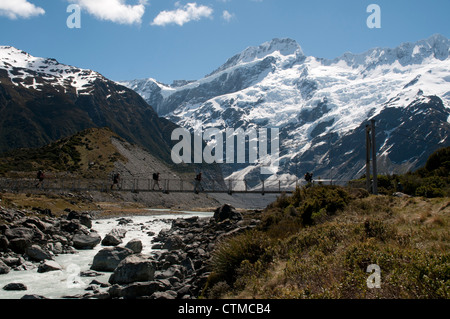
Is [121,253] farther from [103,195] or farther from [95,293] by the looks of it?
[103,195]

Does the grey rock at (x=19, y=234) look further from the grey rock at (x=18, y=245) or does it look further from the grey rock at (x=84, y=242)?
the grey rock at (x=84, y=242)

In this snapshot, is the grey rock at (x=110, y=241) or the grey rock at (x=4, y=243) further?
the grey rock at (x=110, y=241)

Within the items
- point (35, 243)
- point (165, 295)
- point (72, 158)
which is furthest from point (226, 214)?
point (72, 158)

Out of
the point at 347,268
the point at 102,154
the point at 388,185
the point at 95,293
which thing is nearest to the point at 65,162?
the point at 102,154

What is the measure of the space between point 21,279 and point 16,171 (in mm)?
54816

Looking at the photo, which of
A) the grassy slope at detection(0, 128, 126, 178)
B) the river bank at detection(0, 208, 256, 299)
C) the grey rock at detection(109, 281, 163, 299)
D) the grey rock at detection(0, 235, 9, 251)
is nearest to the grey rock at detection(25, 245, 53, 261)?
the river bank at detection(0, 208, 256, 299)

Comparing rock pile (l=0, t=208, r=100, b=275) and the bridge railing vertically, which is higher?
the bridge railing

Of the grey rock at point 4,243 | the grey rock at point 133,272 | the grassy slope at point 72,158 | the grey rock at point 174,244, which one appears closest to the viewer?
the grey rock at point 133,272

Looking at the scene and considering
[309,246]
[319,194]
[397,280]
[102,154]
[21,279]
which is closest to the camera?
[397,280]

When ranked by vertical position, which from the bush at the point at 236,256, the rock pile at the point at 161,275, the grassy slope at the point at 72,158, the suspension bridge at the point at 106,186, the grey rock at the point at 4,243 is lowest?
the rock pile at the point at 161,275

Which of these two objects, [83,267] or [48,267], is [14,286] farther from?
[83,267]

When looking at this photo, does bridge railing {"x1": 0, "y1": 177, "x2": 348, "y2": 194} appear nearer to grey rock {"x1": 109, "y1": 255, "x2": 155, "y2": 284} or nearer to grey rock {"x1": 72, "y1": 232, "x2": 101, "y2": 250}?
grey rock {"x1": 72, "y1": 232, "x2": 101, "y2": 250}

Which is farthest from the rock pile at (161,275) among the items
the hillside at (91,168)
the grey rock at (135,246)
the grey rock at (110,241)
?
the hillside at (91,168)

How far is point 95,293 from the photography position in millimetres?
11922
